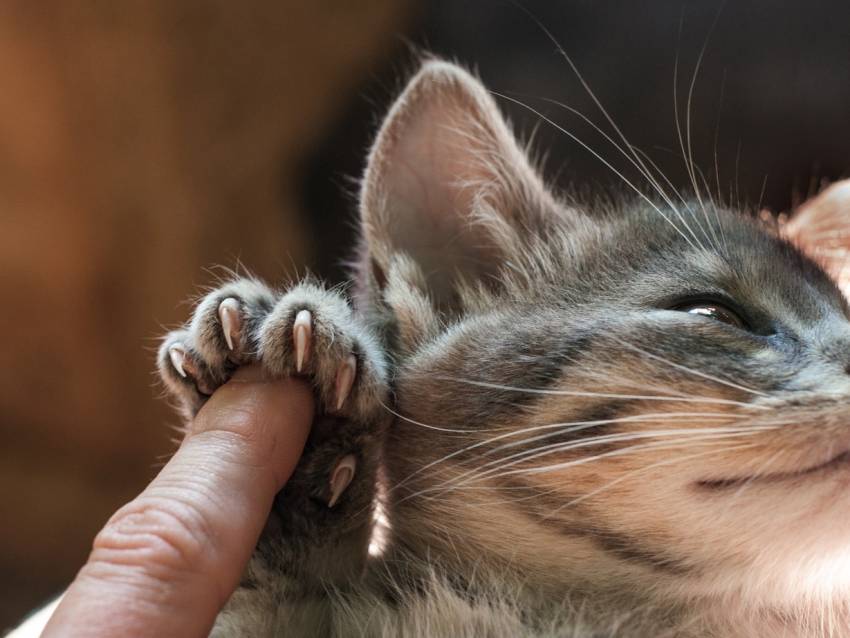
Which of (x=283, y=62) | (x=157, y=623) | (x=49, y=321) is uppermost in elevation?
(x=283, y=62)

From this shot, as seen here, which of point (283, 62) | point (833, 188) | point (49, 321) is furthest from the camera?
point (283, 62)

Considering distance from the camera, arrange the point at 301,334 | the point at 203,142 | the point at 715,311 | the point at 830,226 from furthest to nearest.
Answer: the point at 203,142
the point at 830,226
the point at 715,311
the point at 301,334

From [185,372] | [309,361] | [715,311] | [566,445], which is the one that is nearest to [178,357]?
[185,372]

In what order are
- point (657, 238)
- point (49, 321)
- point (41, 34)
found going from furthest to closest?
1. point (49, 321)
2. point (41, 34)
3. point (657, 238)

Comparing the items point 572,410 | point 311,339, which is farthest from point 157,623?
point 572,410

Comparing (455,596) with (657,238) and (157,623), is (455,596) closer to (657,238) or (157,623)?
(157,623)

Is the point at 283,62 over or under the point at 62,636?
over

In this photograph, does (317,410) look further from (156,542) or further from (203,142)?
(203,142)
